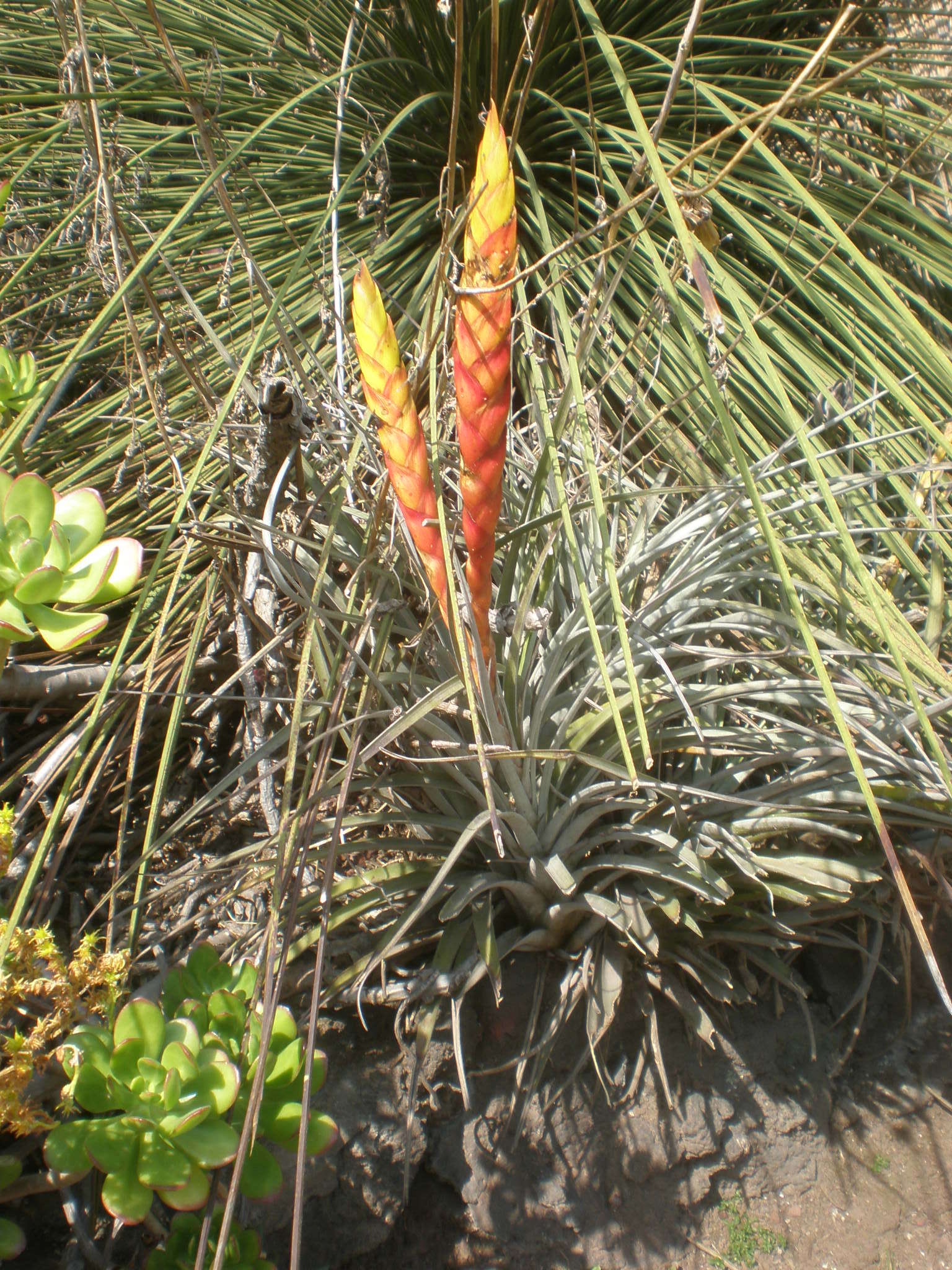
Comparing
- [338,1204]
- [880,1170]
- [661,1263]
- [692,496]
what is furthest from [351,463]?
[880,1170]

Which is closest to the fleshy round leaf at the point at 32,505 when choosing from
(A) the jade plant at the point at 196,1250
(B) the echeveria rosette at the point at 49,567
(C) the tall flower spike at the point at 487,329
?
(B) the echeveria rosette at the point at 49,567

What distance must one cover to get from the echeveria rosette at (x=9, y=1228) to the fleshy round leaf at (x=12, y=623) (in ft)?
1.75

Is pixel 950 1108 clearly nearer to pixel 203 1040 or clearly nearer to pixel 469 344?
pixel 203 1040

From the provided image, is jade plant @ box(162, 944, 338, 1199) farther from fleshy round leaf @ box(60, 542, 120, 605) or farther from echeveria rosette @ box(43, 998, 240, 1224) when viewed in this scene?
fleshy round leaf @ box(60, 542, 120, 605)

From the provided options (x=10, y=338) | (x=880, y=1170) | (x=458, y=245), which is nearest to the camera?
(x=880, y=1170)

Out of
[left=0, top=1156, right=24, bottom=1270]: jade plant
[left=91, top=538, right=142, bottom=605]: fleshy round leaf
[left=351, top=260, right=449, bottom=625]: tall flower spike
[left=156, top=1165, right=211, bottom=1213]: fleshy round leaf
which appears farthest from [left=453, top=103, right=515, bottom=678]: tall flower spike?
[left=0, top=1156, right=24, bottom=1270]: jade plant

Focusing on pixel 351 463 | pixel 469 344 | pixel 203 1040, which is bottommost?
pixel 203 1040

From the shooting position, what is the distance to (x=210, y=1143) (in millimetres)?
726

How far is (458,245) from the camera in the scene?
1.59 meters

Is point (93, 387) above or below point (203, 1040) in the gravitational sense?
above

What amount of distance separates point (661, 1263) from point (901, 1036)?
1.54 feet

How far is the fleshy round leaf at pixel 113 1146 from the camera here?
730 mm

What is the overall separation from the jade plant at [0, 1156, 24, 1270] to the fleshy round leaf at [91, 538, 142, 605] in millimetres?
560

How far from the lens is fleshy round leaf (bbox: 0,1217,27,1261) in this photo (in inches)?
29.9
